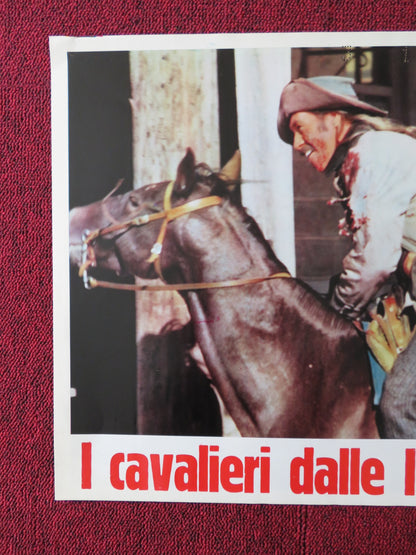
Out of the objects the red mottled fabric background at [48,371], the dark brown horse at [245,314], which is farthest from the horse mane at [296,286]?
the red mottled fabric background at [48,371]

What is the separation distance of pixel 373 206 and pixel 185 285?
0.17m

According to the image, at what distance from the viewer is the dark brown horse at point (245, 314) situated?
0.40 m

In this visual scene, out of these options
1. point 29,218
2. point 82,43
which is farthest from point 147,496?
point 82,43

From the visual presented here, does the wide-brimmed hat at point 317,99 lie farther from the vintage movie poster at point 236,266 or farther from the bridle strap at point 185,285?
the bridle strap at point 185,285

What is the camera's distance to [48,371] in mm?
418

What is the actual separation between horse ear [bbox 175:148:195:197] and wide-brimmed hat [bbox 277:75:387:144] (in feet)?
0.25

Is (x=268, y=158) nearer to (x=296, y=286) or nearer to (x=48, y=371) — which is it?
(x=296, y=286)

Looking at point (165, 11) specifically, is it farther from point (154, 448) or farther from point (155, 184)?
point (154, 448)

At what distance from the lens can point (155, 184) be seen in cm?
41

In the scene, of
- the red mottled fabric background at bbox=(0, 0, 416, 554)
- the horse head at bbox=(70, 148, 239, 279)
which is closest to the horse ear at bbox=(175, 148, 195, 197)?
the horse head at bbox=(70, 148, 239, 279)

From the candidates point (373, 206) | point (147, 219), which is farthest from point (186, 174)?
point (373, 206)

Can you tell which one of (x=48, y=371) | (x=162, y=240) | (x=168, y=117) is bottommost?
(x=48, y=371)

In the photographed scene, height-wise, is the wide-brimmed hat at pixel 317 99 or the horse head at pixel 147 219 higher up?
the wide-brimmed hat at pixel 317 99

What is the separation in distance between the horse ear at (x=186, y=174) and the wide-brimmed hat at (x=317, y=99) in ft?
0.25
